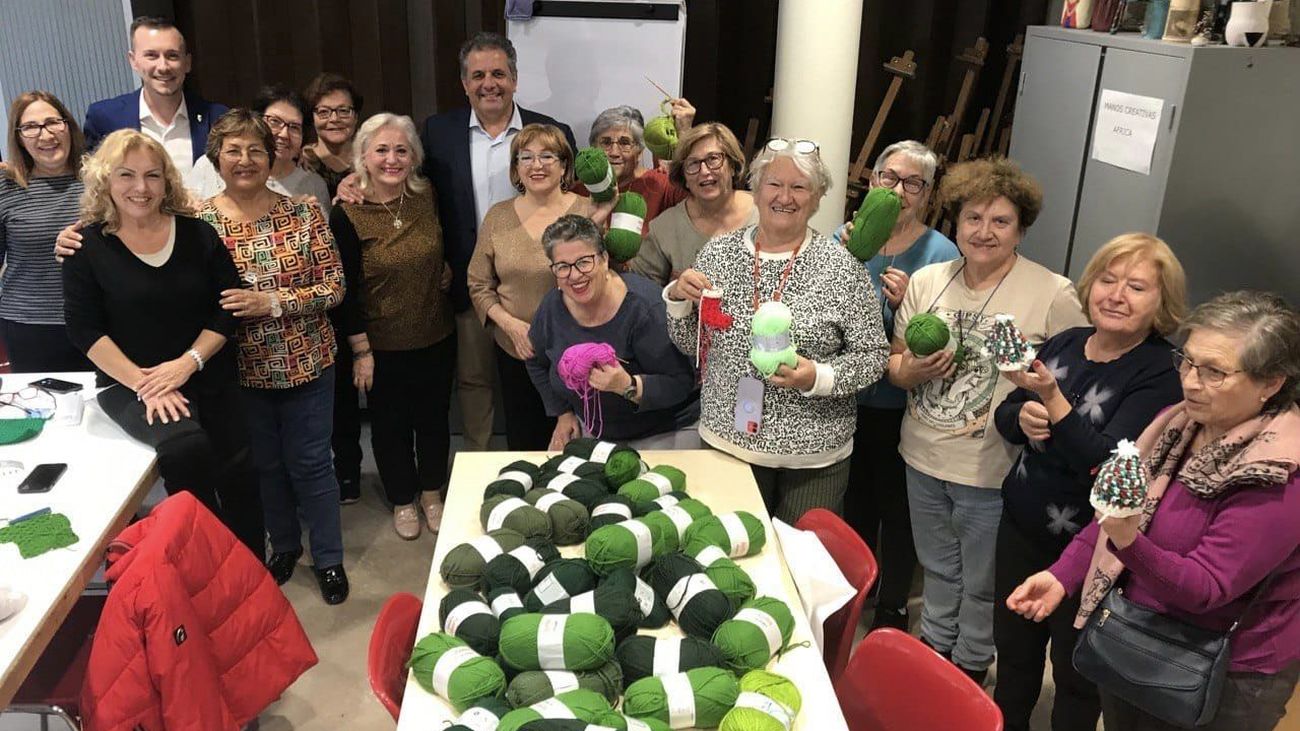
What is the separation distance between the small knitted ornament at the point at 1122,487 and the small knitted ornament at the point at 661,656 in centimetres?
70

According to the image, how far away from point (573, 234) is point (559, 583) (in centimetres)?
99

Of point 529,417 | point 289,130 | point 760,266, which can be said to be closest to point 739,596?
point 760,266

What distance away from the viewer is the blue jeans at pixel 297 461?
2986 millimetres

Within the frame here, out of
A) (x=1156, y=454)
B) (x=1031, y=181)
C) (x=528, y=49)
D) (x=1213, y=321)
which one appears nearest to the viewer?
(x=1213, y=321)

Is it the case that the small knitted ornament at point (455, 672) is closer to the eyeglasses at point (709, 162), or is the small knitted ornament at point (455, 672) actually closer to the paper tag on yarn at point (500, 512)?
the paper tag on yarn at point (500, 512)

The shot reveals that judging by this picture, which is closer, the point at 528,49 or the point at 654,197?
the point at 654,197

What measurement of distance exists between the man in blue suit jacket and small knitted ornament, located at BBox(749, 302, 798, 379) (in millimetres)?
2201

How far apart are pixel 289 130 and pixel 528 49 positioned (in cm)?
116

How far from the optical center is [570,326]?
2639 millimetres

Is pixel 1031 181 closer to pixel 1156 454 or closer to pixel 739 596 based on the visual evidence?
pixel 1156 454

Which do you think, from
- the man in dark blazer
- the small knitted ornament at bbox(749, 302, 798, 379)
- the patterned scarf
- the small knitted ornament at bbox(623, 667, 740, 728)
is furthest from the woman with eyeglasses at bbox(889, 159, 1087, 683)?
the man in dark blazer

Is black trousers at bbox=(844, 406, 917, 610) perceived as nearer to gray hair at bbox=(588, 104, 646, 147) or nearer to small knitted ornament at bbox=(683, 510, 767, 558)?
small knitted ornament at bbox=(683, 510, 767, 558)

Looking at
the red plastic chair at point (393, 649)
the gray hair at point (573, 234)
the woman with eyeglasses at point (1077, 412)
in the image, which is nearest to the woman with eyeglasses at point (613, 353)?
the gray hair at point (573, 234)

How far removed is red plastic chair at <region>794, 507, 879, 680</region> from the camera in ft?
6.85
